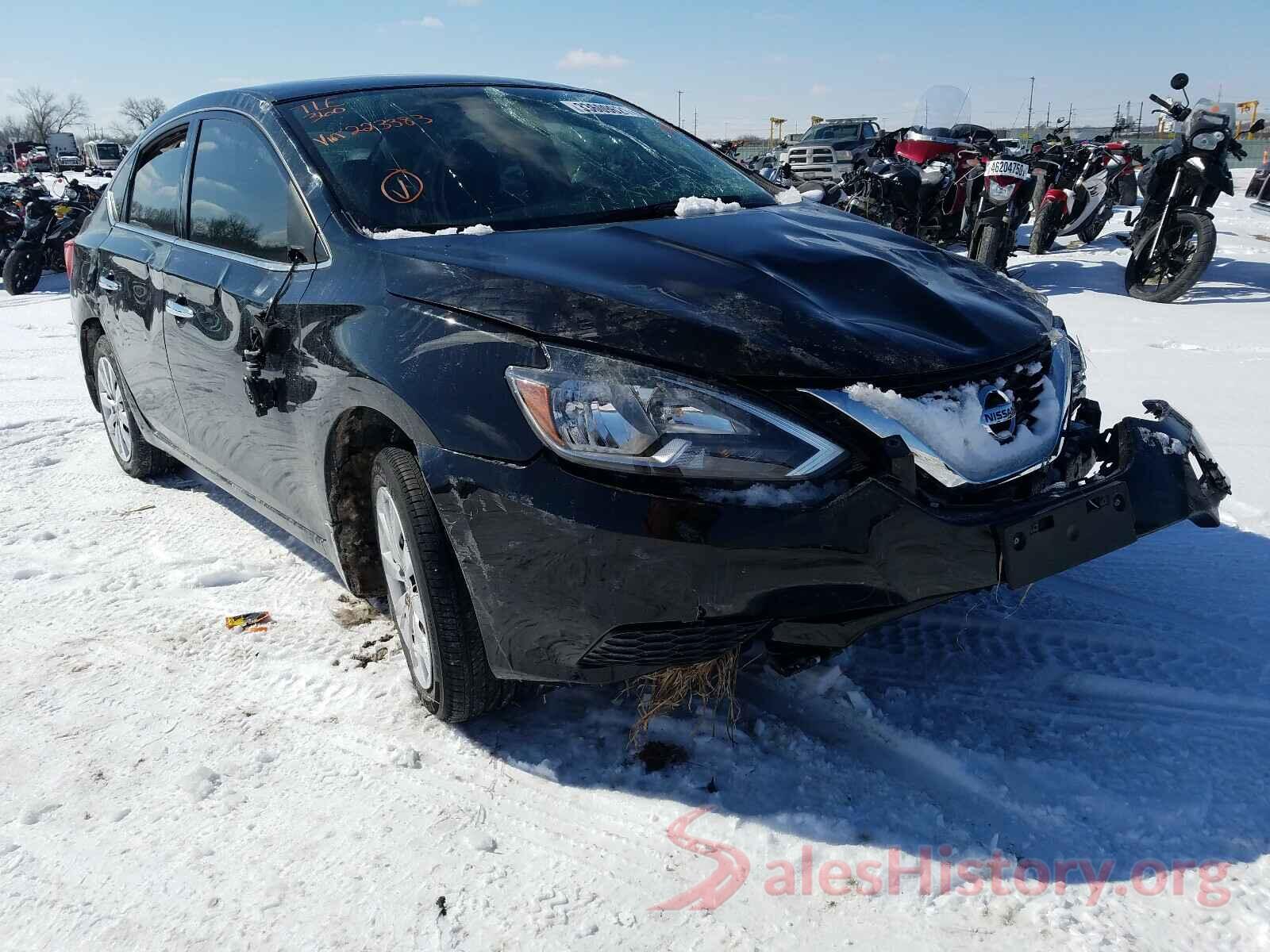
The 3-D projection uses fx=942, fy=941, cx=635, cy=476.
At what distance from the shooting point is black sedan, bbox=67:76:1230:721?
1.82 meters

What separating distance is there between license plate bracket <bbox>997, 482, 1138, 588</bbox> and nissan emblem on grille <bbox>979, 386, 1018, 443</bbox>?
0.66ft

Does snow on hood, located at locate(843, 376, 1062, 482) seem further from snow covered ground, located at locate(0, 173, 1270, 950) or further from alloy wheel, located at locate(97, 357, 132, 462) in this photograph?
alloy wheel, located at locate(97, 357, 132, 462)

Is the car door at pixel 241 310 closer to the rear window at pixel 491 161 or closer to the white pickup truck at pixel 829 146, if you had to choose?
the rear window at pixel 491 161

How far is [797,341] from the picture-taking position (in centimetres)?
194

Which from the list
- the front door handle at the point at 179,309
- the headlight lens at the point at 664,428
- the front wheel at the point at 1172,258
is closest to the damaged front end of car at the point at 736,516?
the headlight lens at the point at 664,428

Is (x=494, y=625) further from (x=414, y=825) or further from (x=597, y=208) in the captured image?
(x=597, y=208)

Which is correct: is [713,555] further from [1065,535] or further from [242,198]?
[242,198]

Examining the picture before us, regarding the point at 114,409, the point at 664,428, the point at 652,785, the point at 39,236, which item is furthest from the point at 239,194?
the point at 39,236

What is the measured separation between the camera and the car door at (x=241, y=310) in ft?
8.53

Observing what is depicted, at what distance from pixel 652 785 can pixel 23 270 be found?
1405cm

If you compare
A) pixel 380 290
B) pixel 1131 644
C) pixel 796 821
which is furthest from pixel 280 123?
pixel 1131 644

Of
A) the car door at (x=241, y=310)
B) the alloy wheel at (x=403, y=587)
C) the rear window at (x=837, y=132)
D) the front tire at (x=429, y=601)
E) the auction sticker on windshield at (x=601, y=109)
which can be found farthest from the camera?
the rear window at (x=837, y=132)

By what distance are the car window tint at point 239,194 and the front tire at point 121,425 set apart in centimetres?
131

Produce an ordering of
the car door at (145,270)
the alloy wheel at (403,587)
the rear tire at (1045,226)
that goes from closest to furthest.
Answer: the alloy wheel at (403,587) < the car door at (145,270) < the rear tire at (1045,226)
